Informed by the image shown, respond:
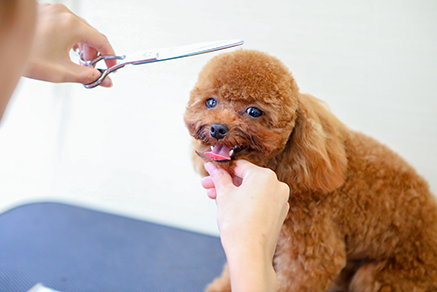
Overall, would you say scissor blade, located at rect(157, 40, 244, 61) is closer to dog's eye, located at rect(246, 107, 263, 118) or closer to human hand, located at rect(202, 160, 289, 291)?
dog's eye, located at rect(246, 107, 263, 118)

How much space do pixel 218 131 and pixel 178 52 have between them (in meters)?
0.21

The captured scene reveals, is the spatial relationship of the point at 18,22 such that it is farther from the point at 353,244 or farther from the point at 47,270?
the point at 47,270

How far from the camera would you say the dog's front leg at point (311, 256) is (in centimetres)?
89

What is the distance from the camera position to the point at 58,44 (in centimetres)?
81

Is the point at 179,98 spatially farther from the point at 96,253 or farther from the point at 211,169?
the point at 211,169

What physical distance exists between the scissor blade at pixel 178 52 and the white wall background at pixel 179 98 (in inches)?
24.2

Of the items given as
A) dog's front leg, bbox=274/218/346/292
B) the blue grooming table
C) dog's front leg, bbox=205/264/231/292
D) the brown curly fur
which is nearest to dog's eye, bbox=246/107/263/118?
the brown curly fur

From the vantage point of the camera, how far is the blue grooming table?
1.19 metres

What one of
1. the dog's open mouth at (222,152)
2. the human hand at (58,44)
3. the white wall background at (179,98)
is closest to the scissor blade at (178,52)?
the human hand at (58,44)

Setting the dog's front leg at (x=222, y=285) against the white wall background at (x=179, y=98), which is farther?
the white wall background at (x=179, y=98)

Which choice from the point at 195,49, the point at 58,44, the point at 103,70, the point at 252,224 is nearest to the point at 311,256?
the point at 252,224

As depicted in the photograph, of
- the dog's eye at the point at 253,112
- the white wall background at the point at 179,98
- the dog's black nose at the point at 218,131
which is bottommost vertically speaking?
the dog's black nose at the point at 218,131

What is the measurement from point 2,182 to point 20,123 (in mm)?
417

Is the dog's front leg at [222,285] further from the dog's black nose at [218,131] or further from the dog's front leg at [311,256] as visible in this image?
the dog's black nose at [218,131]
